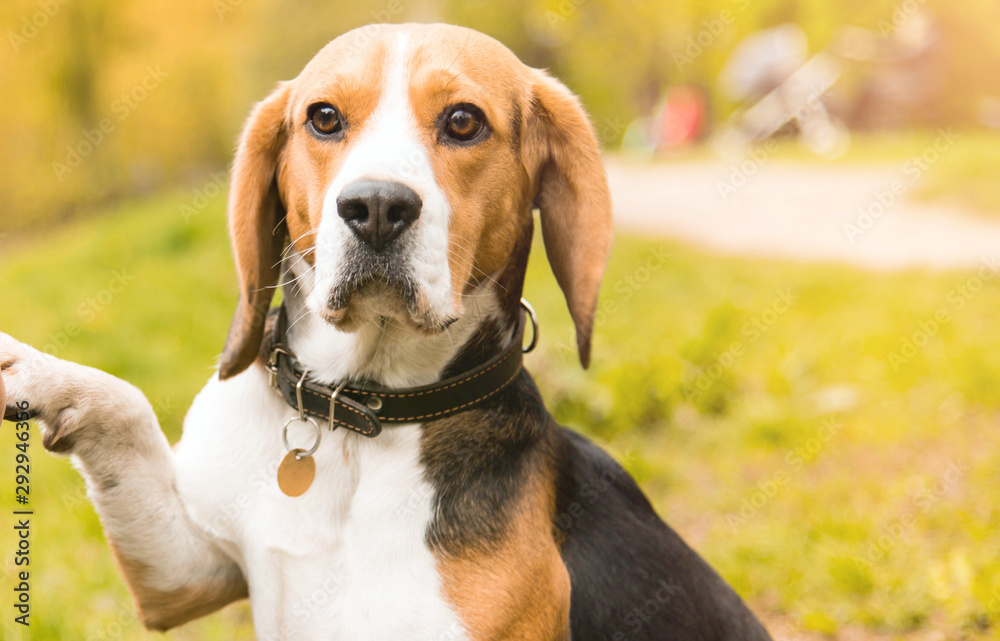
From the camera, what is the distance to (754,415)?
559 cm

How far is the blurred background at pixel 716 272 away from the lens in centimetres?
418

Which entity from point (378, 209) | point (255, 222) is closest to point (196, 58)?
point (255, 222)

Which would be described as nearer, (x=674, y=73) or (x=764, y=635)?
(x=764, y=635)

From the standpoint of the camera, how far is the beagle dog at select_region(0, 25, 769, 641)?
7.09 feet

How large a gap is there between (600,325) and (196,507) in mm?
5665

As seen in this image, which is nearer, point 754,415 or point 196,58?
point 754,415

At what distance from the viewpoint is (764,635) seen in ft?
8.91

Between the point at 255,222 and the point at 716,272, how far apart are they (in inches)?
300

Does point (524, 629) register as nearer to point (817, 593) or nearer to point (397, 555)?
point (397, 555)

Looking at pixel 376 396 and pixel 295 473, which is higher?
pixel 376 396

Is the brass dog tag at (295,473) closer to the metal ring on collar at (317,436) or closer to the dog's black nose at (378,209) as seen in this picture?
the metal ring on collar at (317,436)

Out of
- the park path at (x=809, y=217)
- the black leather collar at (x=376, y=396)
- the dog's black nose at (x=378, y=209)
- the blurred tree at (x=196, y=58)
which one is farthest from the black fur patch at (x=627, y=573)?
the blurred tree at (x=196, y=58)

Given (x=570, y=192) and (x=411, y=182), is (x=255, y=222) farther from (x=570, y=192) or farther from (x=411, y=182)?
(x=570, y=192)

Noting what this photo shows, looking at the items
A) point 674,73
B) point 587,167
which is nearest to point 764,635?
point 587,167
